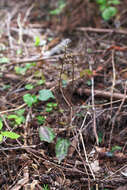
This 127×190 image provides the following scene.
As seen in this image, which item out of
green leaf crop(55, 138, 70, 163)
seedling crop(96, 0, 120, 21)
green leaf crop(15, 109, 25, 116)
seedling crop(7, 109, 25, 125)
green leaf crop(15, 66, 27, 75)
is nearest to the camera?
green leaf crop(55, 138, 70, 163)

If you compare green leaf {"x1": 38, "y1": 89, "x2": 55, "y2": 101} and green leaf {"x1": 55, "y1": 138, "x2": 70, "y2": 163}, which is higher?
green leaf {"x1": 38, "y1": 89, "x2": 55, "y2": 101}

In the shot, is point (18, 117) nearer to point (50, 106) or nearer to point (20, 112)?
point (20, 112)

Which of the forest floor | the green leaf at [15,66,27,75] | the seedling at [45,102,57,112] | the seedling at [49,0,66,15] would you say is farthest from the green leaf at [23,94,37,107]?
the seedling at [49,0,66,15]

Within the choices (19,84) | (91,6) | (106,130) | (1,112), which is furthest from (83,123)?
(91,6)

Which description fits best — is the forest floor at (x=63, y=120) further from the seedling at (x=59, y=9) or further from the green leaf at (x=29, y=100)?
the seedling at (x=59, y=9)

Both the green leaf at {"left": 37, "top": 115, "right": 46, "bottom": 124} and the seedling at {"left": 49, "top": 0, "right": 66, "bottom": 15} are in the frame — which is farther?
the seedling at {"left": 49, "top": 0, "right": 66, "bottom": 15}

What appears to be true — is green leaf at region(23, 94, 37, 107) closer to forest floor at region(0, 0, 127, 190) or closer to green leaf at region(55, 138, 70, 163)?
forest floor at region(0, 0, 127, 190)

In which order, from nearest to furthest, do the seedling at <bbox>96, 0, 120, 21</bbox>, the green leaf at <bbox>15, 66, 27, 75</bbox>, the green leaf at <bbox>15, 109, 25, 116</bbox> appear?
the green leaf at <bbox>15, 109, 25, 116</bbox>
the green leaf at <bbox>15, 66, 27, 75</bbox>
the seedling at <bbox>96, 0, 120, 21</bbox>

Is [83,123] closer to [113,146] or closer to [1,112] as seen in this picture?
[113,146]
